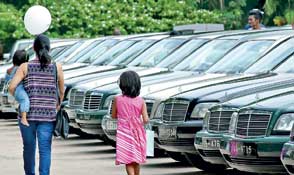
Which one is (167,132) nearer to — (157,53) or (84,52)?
(157,53)

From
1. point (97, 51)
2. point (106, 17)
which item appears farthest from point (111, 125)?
point (106, 17)

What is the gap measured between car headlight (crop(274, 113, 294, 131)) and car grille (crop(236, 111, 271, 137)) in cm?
13

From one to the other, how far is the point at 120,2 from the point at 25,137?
3939 centimetres

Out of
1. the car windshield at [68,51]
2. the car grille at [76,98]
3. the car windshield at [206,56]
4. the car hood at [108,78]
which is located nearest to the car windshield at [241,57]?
the car windshield at [206,56]

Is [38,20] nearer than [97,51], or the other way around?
[38,20]

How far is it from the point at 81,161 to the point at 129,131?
4.66 m

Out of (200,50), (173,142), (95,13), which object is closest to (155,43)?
(200,50)

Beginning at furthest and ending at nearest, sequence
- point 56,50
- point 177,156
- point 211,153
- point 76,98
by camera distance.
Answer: point 56,50 < point 76,98 < point 177,156 < point 211,153

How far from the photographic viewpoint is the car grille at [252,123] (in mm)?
12578

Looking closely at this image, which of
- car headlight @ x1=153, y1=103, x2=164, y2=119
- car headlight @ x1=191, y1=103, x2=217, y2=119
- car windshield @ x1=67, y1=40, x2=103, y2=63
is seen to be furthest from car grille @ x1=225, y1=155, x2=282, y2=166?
car windshield @ x1=67, y1=40, x2=103, y2=63

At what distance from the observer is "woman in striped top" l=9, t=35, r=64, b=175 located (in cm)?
1321

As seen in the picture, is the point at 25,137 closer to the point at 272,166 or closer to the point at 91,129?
the point at 272,166

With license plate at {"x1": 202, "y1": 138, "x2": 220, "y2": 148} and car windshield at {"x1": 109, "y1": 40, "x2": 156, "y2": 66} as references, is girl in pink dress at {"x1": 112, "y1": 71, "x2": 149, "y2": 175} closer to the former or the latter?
license plate at {"x1": 202, "y1": 138, "x2": 220, "y2": 148}

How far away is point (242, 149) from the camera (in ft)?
41.7
